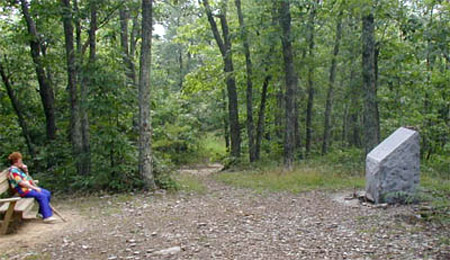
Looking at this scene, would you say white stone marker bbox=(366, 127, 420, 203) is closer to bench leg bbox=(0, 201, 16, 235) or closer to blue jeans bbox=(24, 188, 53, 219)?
blue jeans bbox=(24, 188, 53, 219)

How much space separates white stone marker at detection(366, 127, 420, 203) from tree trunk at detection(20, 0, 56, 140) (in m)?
10.3

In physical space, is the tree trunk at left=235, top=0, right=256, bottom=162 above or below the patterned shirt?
above

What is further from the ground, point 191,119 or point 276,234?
point 191,119

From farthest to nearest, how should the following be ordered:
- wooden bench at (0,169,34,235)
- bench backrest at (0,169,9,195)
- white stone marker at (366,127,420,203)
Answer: white stone marker at (366,127,420,203) < bench backrest at (0,169,9,195) < wooden bench at (0,169,34,235)

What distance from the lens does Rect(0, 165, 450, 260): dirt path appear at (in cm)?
543

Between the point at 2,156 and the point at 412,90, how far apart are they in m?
15.9

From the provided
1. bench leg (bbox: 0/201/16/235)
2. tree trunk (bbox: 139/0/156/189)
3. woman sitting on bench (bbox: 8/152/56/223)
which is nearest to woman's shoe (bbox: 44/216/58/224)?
woman sitting on bench (bbox: 8/152/56/223)

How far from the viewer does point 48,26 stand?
13.3m

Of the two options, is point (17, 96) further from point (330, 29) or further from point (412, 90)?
point (412, 90)

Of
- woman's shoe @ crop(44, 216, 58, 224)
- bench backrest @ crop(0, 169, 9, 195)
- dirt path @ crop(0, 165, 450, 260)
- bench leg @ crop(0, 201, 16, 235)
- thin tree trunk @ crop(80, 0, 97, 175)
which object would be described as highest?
thin tree trunk @ crop(80, 0, 97, 175)

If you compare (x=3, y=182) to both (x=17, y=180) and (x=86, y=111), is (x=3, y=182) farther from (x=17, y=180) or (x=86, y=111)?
(x=86, y=111)

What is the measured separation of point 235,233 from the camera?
6457 millimetres

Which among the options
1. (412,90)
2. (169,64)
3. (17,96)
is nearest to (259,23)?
(412,90)

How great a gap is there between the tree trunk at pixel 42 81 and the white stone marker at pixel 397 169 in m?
10.3
